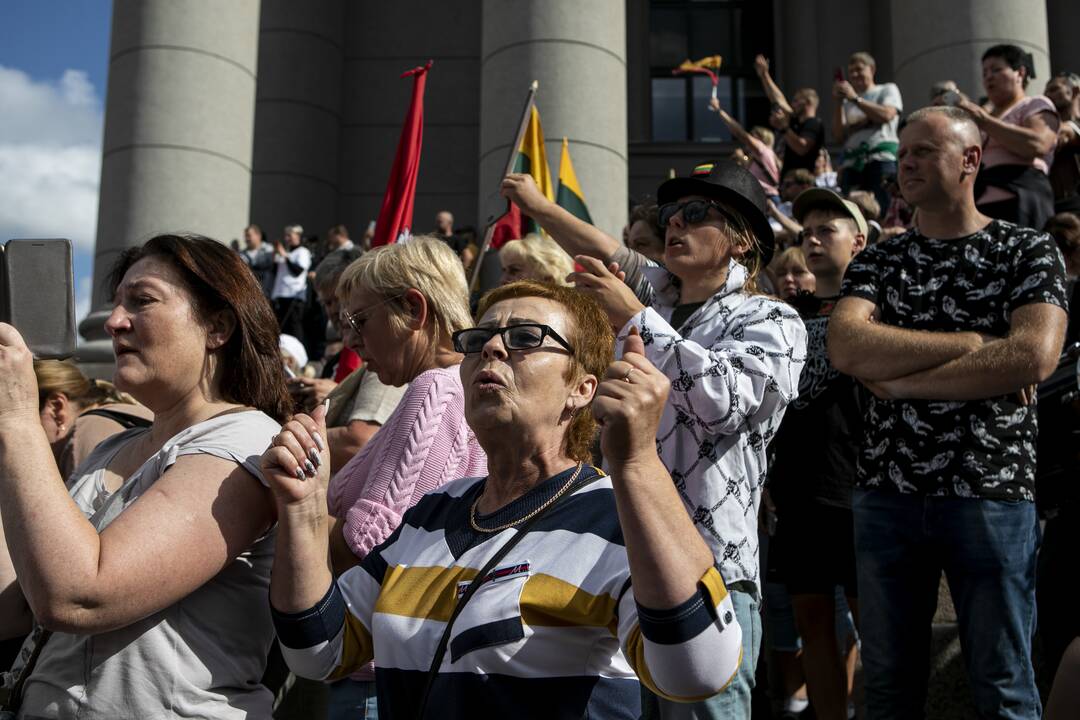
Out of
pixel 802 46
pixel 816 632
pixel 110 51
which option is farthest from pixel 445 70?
pixel 816 632

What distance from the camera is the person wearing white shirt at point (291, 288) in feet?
43.7

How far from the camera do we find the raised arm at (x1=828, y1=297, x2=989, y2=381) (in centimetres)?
385

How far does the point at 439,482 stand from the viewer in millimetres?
3291

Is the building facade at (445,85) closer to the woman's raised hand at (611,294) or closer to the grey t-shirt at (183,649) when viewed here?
the woman's raised hand at (611,294)

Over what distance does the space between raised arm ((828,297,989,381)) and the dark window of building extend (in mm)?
18434

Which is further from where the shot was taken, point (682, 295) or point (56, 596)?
point (682, 295)

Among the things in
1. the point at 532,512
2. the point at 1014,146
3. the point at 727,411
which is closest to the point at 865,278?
the point at 727,411

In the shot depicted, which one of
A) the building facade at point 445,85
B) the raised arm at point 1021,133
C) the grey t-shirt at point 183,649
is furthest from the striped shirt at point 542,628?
the building facade at point 445,85

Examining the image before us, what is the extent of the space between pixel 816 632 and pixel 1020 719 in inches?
51.0

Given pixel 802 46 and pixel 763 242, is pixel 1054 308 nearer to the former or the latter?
pixel 763 242

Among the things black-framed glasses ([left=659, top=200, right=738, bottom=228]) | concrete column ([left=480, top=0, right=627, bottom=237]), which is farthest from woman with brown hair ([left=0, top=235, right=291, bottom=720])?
concrete column ([left=480, top=0, right=627, bottom=237])

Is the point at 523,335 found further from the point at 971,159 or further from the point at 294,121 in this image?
the point at 294,121

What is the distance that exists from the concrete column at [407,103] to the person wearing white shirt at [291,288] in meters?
7.14

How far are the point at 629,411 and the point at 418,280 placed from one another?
1.74 metres
